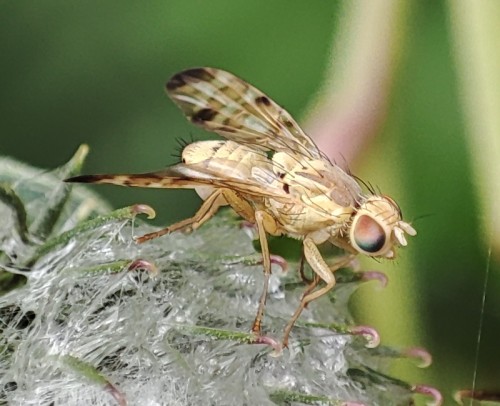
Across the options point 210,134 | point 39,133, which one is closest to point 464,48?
point 210,134

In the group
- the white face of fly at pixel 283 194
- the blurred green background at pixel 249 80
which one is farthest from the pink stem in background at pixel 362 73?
the white face of fly at pixel 283 194

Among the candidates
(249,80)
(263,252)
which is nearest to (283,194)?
(263,252)

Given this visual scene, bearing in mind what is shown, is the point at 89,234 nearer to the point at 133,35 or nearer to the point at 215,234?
the point at 215,234

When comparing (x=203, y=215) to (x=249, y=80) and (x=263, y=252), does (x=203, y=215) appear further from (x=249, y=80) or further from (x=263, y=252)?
(x=249, y=80)

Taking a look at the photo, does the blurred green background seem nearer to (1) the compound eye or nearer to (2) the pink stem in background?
(2) the pink stem in background

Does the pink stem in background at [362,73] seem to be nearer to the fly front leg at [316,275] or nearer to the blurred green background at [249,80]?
the blurred green background at [249,80]

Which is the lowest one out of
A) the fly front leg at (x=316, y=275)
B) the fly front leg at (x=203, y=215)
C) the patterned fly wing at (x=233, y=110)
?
the fly front leg at (x=316, y=275)

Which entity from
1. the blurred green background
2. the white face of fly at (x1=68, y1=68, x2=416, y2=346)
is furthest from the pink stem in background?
the white face of fly at (x1=68, y1=68, x2=416, y2=346)
